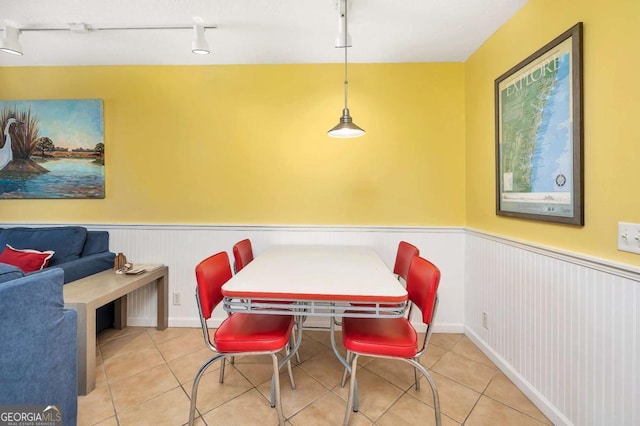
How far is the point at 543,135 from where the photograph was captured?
1.51 m

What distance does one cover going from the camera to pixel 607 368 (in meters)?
1.17

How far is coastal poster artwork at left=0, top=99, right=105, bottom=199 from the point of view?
2.48 m

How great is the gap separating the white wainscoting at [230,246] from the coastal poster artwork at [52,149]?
0.49 meters

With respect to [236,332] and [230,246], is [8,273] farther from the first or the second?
[230,246]

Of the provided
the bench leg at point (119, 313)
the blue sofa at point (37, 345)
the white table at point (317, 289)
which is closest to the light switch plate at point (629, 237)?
the white table at point (317, 289)

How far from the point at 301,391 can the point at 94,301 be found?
4.73ft

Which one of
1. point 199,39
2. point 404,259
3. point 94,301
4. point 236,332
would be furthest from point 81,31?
point 404,259

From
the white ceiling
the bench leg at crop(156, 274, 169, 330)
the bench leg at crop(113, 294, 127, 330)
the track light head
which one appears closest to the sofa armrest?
the bench leg at crop(113, 294, 127, 330)

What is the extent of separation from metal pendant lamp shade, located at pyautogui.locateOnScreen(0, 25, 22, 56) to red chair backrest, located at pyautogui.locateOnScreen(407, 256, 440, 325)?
311 centimetres

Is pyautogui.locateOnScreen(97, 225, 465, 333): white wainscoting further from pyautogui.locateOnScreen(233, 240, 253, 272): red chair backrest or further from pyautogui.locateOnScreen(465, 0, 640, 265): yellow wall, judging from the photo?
pyautogui.locateOnScreen(465, 0, 640, 265): yellow wall

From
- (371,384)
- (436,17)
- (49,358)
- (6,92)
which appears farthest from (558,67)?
(6,92)

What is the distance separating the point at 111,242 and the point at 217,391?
180 cm

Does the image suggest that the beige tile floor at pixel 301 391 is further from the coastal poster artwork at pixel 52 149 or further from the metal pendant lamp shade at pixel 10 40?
the metal pendant lamp shade at pixel 10 40

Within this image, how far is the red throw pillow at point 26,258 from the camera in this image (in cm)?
205
